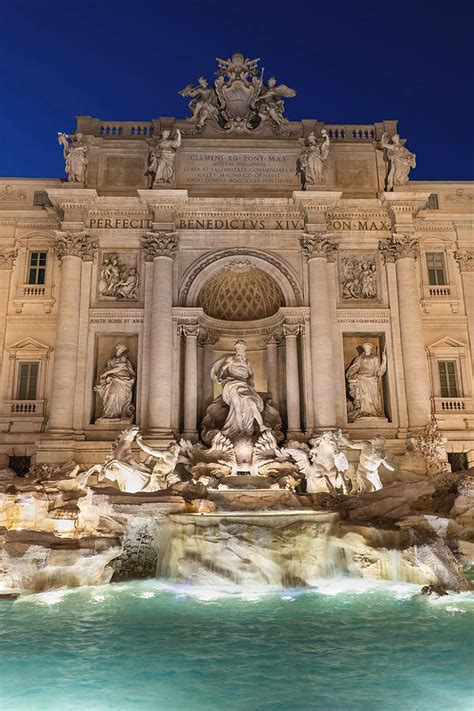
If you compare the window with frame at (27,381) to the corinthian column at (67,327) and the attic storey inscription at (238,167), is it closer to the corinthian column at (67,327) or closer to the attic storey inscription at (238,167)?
the corinthian column at (67,327)

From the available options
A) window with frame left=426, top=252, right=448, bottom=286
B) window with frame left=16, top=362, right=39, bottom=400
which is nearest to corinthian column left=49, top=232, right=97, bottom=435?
window with frame left=16, top=362, right=39, bottom=400

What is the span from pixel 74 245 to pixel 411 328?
12423 millimetres

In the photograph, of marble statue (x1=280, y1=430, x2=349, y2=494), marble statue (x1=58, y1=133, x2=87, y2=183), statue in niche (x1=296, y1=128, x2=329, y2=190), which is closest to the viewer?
marble statue (x1=280, y1=430, x2=349, y2=494)

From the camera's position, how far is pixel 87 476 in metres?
15.6

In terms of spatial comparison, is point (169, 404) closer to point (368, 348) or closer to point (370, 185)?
point (368, 348)

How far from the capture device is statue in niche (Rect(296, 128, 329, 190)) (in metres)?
21.7

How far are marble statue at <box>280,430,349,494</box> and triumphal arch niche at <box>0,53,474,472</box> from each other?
289cm

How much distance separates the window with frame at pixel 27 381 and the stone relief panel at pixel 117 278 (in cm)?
356

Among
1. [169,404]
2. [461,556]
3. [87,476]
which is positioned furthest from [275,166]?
[461,556]

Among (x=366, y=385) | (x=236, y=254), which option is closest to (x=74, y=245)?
(x=236, y=254)

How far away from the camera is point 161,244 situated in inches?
826

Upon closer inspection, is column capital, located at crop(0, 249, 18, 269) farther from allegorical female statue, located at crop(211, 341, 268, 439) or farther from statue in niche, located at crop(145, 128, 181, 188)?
allegorical female statue, located at crop(211, 341, 268, 439)

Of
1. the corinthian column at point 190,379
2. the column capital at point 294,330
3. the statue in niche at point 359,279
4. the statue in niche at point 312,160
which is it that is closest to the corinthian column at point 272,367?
the column capital at point 294,330

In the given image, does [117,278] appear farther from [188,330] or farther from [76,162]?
[76,162]
